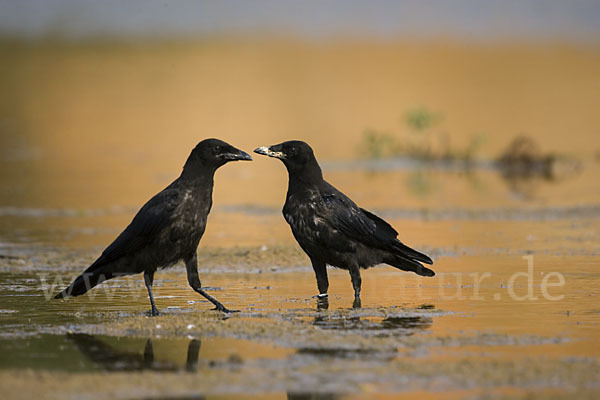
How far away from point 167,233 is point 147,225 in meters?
0.20

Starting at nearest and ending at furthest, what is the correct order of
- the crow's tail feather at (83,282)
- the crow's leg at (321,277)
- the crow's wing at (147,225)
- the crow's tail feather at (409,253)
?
the crow's wing at (147,225) → the crow's tail feather at (83,282) → the crow's leg at (321,277) → the crow's tail feather at (409,253)

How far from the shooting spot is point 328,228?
10594 millimetres

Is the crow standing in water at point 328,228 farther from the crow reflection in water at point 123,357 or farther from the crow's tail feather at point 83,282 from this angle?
the crow reflection in water at point 123,357

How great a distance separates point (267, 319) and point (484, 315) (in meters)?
1.87

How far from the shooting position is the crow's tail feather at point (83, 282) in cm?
1029

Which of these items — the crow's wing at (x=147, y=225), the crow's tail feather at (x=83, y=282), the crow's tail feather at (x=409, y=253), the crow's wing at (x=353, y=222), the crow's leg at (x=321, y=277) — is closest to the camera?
the crow's wing at (x=147, y=225)

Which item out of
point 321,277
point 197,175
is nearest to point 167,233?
point 197,175

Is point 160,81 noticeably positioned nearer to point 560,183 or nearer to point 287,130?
point 287,130

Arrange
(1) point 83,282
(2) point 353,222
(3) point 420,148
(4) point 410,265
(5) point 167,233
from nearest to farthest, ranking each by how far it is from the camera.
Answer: (5) point 167,233
(1) point 83,282
(2) point 353,222
(4) point 410,265
(3) point 420,148

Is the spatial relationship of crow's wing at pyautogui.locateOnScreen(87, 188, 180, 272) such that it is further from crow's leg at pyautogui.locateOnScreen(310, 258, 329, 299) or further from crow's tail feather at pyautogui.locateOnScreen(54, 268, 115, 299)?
crow's leg at pyautogui.locateOnScreen(310, 258, 329, 299)

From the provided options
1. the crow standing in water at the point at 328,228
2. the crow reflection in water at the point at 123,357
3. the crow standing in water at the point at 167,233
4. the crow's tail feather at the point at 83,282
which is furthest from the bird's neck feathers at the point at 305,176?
the crow reflection in water at the point at 123,357

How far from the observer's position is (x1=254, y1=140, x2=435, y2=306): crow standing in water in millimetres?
10617

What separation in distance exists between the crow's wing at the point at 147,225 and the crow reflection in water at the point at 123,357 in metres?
1.55

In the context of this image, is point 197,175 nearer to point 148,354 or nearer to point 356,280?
point 356,280
